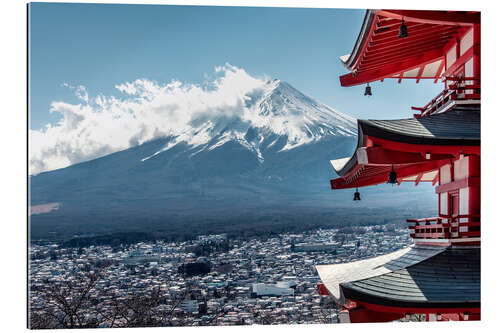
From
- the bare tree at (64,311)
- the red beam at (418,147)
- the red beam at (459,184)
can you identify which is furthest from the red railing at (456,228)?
the bare tree at (64,311)

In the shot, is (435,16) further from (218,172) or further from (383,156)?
(218,172)

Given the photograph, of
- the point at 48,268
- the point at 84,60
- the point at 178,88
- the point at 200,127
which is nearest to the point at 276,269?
the point at 48,268

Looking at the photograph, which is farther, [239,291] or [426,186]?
[426,186]

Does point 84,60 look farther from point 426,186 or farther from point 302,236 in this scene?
point 426,186

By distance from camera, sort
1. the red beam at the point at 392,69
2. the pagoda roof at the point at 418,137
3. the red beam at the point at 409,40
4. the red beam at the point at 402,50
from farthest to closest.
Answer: the red beam at the point at 392,69
the red beam at the point at 402,50
the red beam at the point at 409,40
the pagoda roof at the point at 418,137

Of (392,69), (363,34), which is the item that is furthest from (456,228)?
(392,69)

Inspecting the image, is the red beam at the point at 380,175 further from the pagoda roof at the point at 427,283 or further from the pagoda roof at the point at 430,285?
the pagoda roof at the point at 430,285
